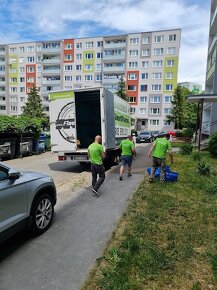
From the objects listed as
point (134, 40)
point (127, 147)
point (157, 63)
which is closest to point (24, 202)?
point (127, 147)

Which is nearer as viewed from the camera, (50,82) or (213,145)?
(213,145)

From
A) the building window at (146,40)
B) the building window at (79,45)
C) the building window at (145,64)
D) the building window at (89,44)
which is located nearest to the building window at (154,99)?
the building window at (145,64)

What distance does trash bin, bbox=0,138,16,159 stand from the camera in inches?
570

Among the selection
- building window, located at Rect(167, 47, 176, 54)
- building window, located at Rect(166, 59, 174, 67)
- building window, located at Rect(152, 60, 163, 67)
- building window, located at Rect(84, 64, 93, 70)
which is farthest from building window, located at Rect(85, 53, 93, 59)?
building window, located at Rect(166, 59, 174, 67)

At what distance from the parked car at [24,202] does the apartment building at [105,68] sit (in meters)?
51.4

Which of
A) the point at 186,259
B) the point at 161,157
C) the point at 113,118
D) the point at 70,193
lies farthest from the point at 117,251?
the point at 113,118

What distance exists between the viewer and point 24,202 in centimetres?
413

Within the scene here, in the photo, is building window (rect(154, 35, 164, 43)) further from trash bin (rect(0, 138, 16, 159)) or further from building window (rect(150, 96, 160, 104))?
trash bin (rect(0, 138, 16, 159))

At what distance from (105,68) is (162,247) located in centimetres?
5954

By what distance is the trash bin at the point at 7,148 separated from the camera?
14.5 meters

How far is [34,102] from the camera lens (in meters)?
58.9

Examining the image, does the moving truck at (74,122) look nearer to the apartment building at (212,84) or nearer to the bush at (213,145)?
the bush at (213,145)

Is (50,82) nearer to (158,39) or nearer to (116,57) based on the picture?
(116,57)

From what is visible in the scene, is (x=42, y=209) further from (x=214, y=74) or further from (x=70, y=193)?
(x=214, y=74)
